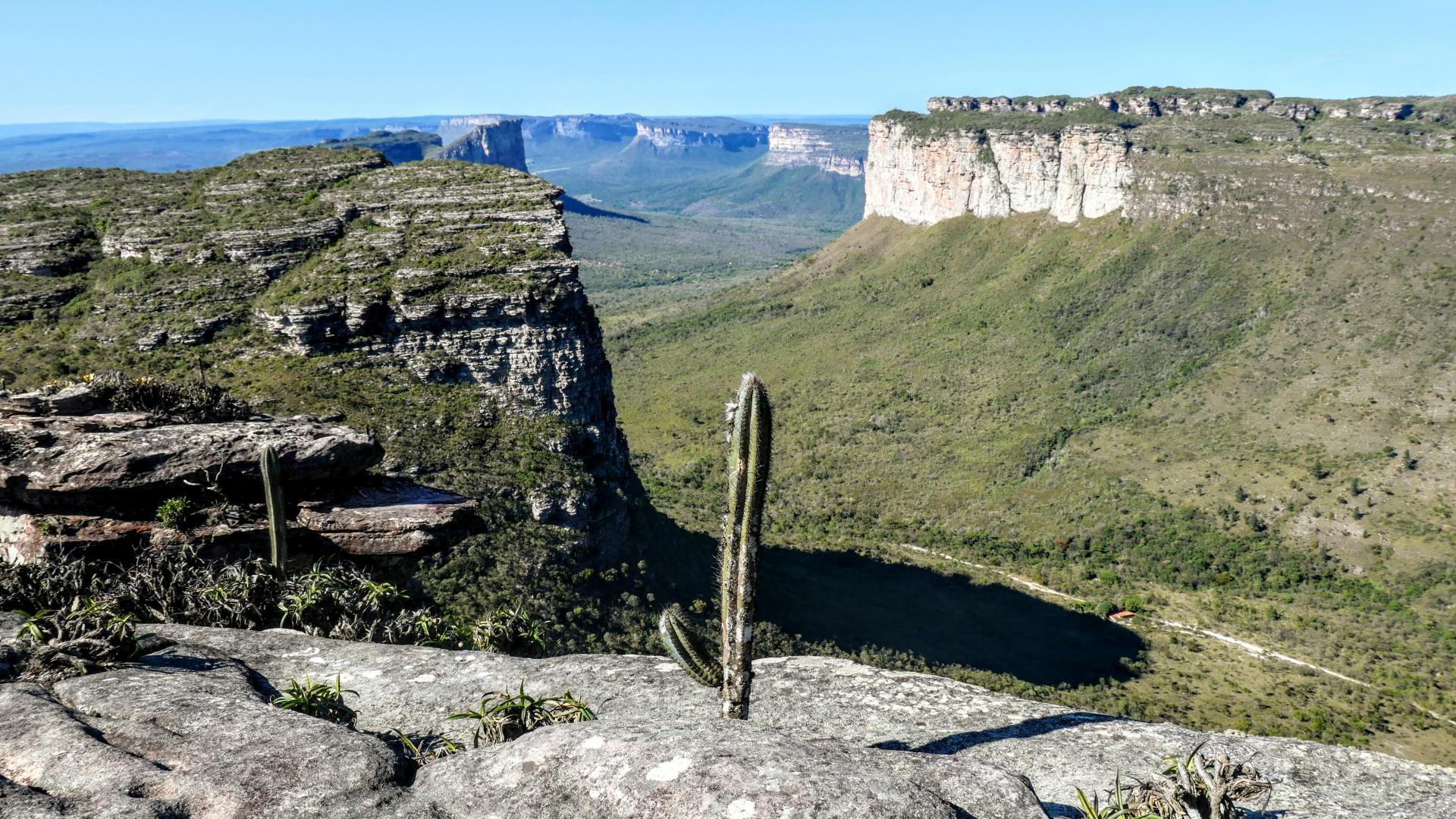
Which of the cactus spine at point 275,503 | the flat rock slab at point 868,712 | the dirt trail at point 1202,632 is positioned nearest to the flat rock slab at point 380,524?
the cactus spine at point 275,503

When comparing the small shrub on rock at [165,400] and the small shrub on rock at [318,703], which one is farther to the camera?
the small shrub on rock at [165,400]

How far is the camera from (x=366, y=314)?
3922 cm

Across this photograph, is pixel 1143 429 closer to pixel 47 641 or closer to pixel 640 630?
pixel 640 630

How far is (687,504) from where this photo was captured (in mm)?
59938

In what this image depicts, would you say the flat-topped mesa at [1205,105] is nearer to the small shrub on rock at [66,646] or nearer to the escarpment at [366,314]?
the escarpment at [366,314]

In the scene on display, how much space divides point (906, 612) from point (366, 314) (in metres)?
33.6

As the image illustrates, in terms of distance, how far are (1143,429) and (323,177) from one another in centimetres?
6754

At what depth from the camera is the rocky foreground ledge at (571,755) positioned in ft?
22.3

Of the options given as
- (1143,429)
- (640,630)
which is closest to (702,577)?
(640,630)

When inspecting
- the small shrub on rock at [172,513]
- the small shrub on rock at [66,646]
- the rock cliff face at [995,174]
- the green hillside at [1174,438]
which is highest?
the rock cliff face at [995,174]

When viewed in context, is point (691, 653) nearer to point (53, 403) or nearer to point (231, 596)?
point (231, 596)

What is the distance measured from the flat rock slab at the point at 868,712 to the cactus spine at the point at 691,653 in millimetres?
615

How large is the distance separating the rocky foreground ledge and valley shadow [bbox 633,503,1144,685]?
25.3 metres

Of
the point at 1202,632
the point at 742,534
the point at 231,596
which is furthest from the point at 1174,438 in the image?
the point at 231,596
